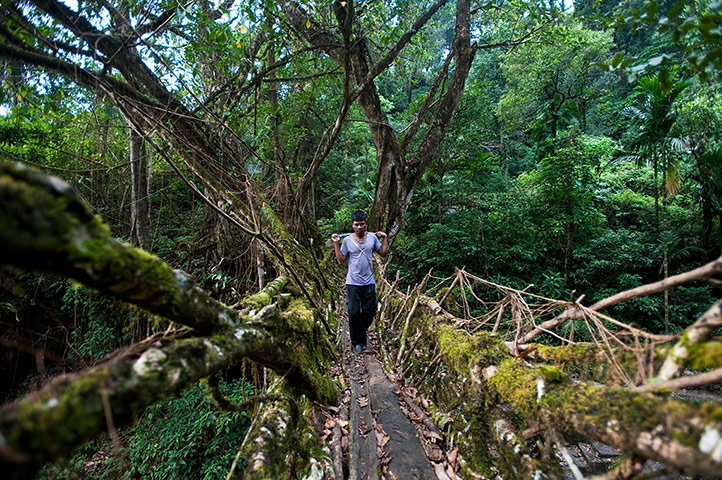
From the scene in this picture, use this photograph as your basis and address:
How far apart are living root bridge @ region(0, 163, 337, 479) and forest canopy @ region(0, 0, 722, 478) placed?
0.8 inches

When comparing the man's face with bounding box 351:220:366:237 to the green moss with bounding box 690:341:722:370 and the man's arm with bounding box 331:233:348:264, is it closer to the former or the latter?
the man's arm with bounding box 331:233:348:264

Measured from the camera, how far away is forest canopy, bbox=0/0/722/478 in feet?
9.00

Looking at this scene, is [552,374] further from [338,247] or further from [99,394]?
[338,247]

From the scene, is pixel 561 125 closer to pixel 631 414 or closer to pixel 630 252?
pixel 630 252

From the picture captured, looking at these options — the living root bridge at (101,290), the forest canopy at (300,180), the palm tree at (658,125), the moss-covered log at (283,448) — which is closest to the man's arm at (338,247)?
the forest canopy at (300,180)

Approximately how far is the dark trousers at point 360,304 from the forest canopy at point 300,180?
0.52 meters

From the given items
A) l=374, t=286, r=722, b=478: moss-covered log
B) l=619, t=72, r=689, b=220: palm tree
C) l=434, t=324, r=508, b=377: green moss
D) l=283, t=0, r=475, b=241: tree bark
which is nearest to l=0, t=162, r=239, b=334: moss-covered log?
l=374, t=286, r=722, b=478: moss-covered log

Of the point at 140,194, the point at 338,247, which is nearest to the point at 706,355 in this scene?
the point at 338,247

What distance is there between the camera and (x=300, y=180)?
630cm

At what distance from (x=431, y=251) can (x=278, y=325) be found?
7.64 m

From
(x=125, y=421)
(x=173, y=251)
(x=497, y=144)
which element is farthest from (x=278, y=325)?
(x=497, y=144)

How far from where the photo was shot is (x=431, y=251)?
30.5 ft

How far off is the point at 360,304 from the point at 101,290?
3.37m

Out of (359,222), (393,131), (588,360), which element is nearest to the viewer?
(588,360)
